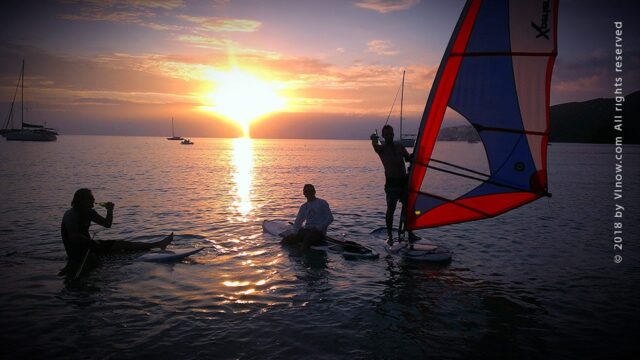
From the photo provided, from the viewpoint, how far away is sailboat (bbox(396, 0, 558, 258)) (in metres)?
8.03

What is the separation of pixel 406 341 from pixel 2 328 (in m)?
6.85

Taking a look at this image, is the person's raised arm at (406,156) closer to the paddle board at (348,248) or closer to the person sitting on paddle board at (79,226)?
the paddle board at (348,248)

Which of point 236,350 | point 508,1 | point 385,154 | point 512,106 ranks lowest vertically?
point 236,350

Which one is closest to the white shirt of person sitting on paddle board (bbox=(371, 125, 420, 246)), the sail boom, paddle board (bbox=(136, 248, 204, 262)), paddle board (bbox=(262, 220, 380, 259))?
paddle board (bbox=(262, 220, 380, 259))

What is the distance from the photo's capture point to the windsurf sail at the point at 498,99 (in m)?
8.04

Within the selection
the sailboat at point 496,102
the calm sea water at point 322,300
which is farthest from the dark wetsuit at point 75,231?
the sailboat at point 496,102

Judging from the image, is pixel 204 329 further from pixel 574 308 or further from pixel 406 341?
pixel 574 308

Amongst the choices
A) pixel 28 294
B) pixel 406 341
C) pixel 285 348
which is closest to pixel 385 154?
pixel 406 341

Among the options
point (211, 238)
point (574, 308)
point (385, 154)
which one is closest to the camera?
point (574, 308)

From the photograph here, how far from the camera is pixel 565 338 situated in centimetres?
646

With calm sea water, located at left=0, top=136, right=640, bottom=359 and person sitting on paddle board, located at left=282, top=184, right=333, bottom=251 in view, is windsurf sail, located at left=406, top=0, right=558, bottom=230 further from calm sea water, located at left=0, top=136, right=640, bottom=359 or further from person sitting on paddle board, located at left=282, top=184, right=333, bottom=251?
person sitting on paddle board, located at left=282, top=184, right=333, bottom=251

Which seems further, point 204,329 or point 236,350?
point 204,329

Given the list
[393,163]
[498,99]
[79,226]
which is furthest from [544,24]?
[79,226]

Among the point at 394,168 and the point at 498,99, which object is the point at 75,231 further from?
the point at 498,99
